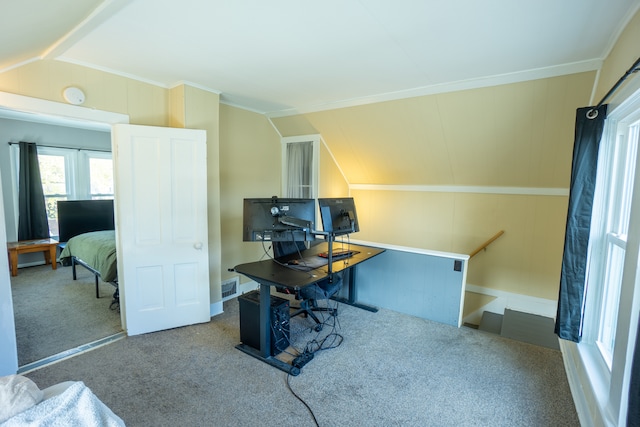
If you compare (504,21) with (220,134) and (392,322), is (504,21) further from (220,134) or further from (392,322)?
(220,134)

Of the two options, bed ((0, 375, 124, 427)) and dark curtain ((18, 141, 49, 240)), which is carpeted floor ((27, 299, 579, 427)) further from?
dark curtain ((18, 141, 49, 240))

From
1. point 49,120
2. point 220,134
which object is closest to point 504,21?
point 220,134

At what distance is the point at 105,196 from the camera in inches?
235

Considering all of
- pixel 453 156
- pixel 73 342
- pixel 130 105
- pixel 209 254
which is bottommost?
pixel 73 342

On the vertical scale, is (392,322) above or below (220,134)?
below

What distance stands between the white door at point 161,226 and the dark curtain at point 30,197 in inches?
139

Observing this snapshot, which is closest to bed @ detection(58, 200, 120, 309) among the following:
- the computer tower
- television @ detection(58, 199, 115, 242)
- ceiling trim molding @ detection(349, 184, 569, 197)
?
television @ detection(58, 199, 115, 242)

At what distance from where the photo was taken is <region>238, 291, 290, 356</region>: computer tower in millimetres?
2607

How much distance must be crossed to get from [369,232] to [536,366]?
2.58 meters

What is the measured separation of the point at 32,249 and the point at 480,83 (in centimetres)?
636

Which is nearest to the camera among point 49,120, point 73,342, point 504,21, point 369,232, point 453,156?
point 504,21

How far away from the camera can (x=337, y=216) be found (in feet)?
9.20

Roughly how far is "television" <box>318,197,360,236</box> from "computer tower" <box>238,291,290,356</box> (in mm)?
773

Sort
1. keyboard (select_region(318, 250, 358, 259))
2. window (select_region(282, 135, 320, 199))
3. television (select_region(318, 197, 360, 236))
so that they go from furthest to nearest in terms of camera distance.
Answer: window (select_region(282, 135, 320, 199))
keyboard (select_region(318, 250, 358, 259))
television (select_region(318, 197, 360, 236))
